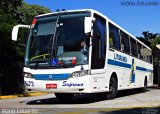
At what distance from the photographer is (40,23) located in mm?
14734

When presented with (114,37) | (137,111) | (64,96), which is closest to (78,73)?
(137,111)

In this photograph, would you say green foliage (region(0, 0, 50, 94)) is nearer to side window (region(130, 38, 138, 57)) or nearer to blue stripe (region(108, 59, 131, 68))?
side window (region(130, 38, 138, 57))

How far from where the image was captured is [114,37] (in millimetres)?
16531

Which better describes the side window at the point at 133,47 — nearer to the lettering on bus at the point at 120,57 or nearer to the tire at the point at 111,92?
the lettering on bus at the point at 120,57

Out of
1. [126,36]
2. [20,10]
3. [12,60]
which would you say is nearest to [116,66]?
[126,36]

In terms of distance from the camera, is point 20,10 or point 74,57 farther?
point 20,10

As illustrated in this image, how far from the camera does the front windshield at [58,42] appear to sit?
13750mm

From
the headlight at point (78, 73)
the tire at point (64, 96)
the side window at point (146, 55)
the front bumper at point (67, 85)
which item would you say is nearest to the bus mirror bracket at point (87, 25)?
the headlight at point (78, 73)

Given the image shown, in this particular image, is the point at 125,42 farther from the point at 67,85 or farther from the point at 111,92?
the point at 67,85

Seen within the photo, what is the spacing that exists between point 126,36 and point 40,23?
533 centimetres

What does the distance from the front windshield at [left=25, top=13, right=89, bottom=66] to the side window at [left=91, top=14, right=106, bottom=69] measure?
18.1 inches

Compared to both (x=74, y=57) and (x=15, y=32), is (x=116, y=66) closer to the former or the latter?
(x=74, y=57)

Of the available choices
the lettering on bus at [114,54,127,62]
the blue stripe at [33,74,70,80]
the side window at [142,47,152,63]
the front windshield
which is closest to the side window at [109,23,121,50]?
the lettering on bus at [114,54,127,62]

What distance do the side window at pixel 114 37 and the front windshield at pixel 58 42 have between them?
2.11m
